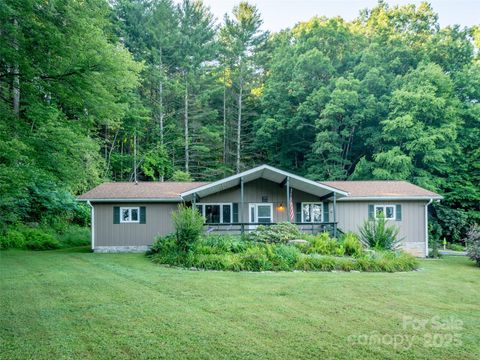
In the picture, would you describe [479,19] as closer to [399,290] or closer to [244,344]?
[399,290]

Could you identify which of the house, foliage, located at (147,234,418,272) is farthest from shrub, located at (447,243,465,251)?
foliage, located at (147,234,418,272)

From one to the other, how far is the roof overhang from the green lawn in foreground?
6171 mm

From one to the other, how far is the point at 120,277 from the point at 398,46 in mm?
24148

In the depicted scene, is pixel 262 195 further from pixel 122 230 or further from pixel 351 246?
pixel 122 230

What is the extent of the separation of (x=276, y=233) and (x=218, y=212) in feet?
14.5

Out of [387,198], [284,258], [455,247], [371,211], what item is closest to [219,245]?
[284,258]

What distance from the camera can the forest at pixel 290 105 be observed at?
74.4 feet

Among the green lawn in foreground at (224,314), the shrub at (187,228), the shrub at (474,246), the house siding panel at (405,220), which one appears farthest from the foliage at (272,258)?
the house siding panel at (405,220)

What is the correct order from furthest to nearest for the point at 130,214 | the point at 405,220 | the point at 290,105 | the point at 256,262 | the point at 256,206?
the point at 290,105 → the point at 256,206 → the point at 405,220 → the point at 130,214 → the point at 256,262

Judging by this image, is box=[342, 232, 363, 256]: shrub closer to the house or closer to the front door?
the house

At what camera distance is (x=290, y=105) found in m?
29.4

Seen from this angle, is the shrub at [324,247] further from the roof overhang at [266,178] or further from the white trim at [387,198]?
the white trim at [387,198]

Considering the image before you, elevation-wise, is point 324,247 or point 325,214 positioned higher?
point 325,214

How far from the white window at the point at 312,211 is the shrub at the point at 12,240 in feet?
41.0
